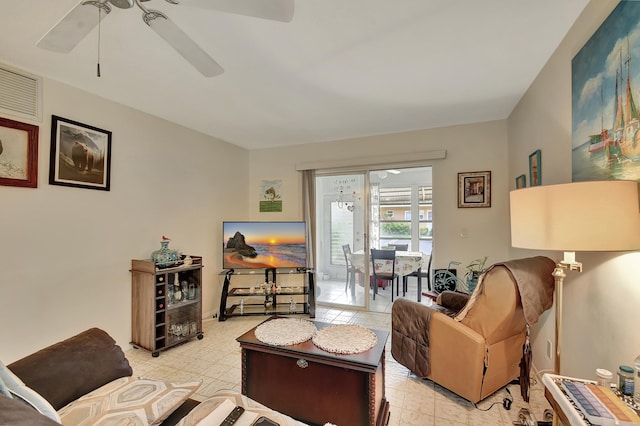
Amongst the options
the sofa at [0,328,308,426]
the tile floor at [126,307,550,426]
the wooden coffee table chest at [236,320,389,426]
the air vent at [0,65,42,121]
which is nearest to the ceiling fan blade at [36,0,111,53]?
the air vent at [0,65,42,121]

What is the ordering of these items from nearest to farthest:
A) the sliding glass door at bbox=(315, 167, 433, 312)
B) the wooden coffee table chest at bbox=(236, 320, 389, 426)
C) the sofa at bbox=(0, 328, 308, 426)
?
the sofa at bbox=(0, 328, 308, 426), the wooden coffee table chest at bbox=(236, 320, 389, 426), the sliding glass door at bbox=(315, 167, 433, 312)

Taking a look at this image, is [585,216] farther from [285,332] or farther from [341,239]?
[341,239]

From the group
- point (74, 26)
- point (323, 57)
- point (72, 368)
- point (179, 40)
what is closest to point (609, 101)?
point (323, 57)

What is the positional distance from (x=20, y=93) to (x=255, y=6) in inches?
89.7

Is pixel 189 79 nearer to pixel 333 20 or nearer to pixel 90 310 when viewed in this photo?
pixel 333 20

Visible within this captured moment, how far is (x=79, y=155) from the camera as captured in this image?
2568mm

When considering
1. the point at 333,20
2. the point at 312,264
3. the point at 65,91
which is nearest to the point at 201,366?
the point at 312,264

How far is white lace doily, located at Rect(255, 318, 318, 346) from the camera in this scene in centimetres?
185

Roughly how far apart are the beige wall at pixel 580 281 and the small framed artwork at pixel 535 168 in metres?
0.06

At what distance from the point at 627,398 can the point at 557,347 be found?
45cm

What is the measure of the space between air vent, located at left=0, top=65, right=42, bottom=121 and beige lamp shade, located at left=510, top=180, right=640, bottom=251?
3513 mm

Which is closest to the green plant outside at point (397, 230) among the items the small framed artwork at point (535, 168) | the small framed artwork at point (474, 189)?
the small framed artwork at point (474, 189)

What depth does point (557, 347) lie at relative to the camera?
4.77 ft

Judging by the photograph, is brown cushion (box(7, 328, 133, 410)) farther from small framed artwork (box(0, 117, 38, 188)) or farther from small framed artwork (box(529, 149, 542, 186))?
small framed artwork (box(529, 149, 542, 186))
